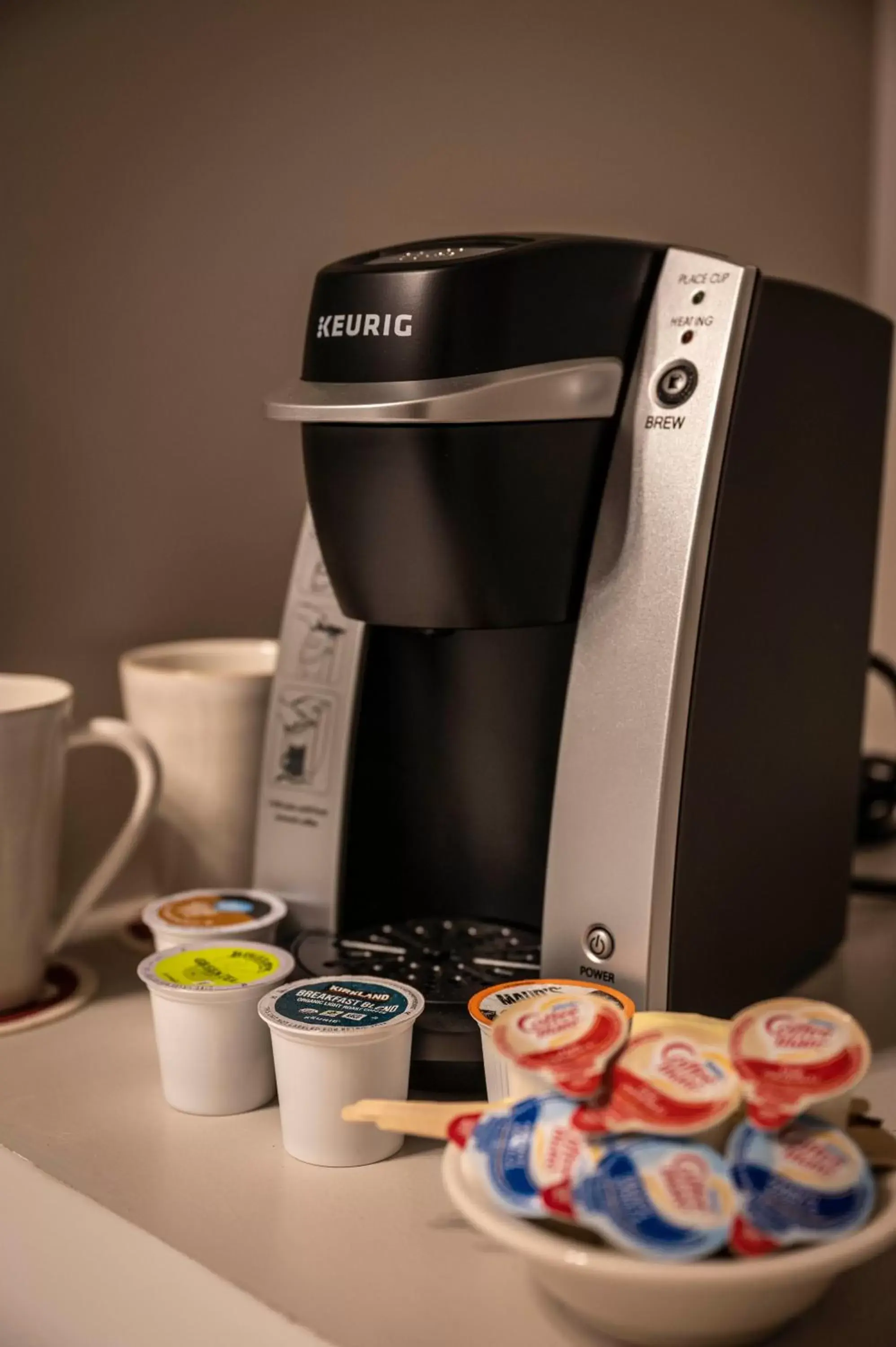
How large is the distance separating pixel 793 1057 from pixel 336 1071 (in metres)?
0.19

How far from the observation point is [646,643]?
22.4 inches

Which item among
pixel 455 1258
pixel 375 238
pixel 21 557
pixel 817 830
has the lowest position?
pixel 455 1258

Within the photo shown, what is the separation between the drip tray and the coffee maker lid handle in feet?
0.82

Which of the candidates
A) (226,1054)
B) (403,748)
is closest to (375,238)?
(403,748)

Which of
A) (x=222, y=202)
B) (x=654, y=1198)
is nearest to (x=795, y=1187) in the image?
(x=654, y=1198)

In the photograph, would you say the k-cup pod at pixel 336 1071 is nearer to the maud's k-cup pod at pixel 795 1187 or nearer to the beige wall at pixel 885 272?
the maud's k-cup pod at pixel 795 1187

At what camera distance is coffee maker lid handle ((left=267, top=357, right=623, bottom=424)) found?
54cm

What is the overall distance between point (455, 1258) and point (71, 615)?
0.52m

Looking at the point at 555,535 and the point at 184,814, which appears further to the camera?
the point at 184,814

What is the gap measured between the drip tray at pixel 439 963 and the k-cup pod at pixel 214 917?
0.8 inches

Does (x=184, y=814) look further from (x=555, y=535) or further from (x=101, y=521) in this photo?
(x=555, y=535)

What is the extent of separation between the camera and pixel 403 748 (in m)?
0.70

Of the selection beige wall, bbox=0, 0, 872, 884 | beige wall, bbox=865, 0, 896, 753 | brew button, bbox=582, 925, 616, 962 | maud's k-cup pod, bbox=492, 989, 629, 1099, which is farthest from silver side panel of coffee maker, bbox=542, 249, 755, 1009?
beige wall, bbox=865, 0, 896, 753

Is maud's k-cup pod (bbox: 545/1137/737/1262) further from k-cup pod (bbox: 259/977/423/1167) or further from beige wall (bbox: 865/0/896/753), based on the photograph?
beige wall (bbox: 865/0/896/753)
